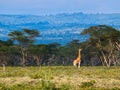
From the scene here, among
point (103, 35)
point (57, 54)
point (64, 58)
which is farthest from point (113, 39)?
point (64, 58)

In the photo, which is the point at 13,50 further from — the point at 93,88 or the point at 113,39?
the point at 93,88

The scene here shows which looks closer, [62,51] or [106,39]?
[106,39]

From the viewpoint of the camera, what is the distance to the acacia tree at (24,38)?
62.2m

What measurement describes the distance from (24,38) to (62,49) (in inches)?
628

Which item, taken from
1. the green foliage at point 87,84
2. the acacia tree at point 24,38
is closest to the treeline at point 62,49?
the acacia tree at point 24,38

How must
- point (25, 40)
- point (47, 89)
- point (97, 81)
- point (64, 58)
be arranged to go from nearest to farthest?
point (47, 89) < point (97, 81) < point (25, 40) < point (64, 58)

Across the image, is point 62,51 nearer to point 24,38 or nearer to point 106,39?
point 24,38

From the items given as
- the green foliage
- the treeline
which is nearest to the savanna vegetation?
the treeline

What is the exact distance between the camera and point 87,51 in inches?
2628

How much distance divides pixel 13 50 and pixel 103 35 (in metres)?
16.8

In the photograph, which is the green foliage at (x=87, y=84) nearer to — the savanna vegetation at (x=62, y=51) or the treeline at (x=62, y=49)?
the savanna vegetation at (x=62, y=51)

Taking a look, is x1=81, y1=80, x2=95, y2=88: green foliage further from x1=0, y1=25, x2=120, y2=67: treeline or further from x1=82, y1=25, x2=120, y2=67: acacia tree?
x1=82, y1=25, x2=120, y2=67: acacia tree

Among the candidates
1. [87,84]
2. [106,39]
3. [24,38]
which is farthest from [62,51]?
[87,84]

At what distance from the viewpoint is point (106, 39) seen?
5091 cm
